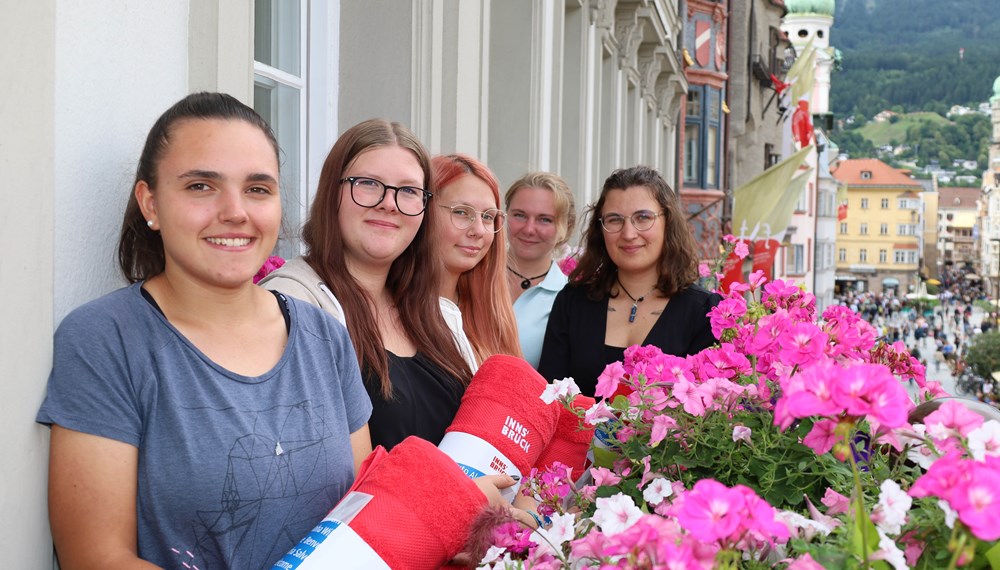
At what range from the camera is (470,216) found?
331 cm

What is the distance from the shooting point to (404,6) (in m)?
4.36

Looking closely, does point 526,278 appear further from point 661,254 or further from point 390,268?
point 390,268

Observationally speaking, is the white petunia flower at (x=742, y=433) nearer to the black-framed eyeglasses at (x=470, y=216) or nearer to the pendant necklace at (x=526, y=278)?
the black-framed eyeglasses at (x=470, y=216)

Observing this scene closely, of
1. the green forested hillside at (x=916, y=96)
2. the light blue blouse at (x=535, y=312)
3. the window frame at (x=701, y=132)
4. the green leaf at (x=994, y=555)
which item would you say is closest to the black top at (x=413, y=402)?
the green leaf at (x=994, y=555)

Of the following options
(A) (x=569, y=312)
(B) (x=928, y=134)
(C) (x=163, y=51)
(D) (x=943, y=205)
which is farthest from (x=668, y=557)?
(B) (x=928, y=134)

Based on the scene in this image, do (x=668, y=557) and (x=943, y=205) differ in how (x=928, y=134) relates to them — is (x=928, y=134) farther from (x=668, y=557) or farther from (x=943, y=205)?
(x=668, y=557)

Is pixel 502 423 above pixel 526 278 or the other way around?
the other way around

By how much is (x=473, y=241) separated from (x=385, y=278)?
665mm

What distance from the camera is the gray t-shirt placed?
168 cm

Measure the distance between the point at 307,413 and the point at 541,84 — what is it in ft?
18.5

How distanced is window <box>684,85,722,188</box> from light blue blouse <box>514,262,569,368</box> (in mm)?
20838

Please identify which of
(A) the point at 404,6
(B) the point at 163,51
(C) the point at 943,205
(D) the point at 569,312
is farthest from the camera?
(C) the point at 943,205

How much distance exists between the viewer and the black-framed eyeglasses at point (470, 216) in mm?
3283

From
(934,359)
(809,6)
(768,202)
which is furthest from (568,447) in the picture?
(809,6)
